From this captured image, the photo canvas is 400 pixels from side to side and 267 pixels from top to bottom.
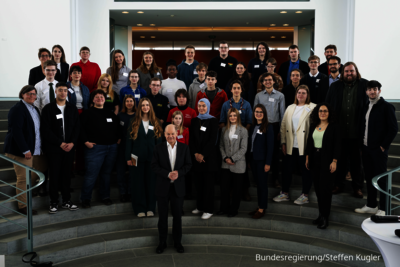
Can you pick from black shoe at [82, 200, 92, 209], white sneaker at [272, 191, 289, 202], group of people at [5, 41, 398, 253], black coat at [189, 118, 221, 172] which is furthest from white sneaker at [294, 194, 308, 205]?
black shoe at [82, 200, 92, 209]

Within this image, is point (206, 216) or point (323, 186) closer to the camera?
point (323, 186)

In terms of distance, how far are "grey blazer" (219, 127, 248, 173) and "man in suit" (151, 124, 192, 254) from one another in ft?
2.63

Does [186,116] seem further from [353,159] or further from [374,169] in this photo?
[374,169]

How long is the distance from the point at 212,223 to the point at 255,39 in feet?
34.4

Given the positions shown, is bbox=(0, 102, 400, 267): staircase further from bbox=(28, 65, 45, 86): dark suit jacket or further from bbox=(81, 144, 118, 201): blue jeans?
bbox=(28, 65, 45, 86): dark suit jacket

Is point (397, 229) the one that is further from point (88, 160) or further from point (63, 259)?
point (88, 160)

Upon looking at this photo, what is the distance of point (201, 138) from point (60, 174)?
2075 mm

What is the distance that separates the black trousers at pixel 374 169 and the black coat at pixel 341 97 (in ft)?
1.45

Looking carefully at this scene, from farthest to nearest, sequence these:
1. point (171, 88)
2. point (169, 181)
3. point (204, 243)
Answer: point (171, 88), point (204, 243), point (169, 181)

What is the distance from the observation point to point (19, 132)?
4316mm

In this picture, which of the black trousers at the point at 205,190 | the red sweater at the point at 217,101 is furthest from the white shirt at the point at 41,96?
the black trousers at the point at 205,190

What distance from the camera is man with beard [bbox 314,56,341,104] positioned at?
5219 millimetres

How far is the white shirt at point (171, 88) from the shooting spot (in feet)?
19.0

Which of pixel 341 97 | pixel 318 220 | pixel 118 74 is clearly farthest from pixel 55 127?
pixel 341 97
